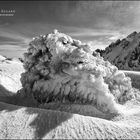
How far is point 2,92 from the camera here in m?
6.20

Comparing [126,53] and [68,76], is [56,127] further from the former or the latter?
[126,53]

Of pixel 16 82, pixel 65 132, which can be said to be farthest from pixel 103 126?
pixel 16 82

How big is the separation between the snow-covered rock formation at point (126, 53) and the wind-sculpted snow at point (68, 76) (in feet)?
84.6

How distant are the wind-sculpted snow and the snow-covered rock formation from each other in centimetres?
2577

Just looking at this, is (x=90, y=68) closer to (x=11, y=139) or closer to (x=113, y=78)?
(x=113, y=78)

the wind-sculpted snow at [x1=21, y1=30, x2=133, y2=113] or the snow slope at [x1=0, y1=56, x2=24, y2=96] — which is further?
the snow slope at [x1=0, y1=56, x2=24, y2=96]

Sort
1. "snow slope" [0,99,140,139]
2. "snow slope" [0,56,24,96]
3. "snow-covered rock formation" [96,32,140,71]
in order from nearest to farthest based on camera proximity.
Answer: "snow slope" [0,99,140,139] → "snow slope" [0,56,24,96] → "snow-covered rock formation" [96,32,140,71]

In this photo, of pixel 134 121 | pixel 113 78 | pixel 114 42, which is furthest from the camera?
pixel 114 42

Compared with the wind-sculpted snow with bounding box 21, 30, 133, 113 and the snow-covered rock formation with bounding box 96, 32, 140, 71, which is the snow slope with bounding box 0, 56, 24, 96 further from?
the snow-covered rock formation with bounding box 96, 32, 140, 71

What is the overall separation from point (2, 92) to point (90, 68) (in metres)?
4.18

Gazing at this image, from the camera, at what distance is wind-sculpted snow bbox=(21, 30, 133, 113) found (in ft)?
15.5

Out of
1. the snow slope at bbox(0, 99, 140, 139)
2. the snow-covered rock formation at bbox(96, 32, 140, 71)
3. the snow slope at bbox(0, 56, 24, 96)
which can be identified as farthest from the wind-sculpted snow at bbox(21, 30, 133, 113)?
the snow-covered rock formation at bbox(96, 32, 140, 71)

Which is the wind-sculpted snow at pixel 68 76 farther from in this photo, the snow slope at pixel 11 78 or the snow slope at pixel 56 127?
the snow slope at pixel 11 78

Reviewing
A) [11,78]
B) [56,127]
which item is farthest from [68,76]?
[11,78]
